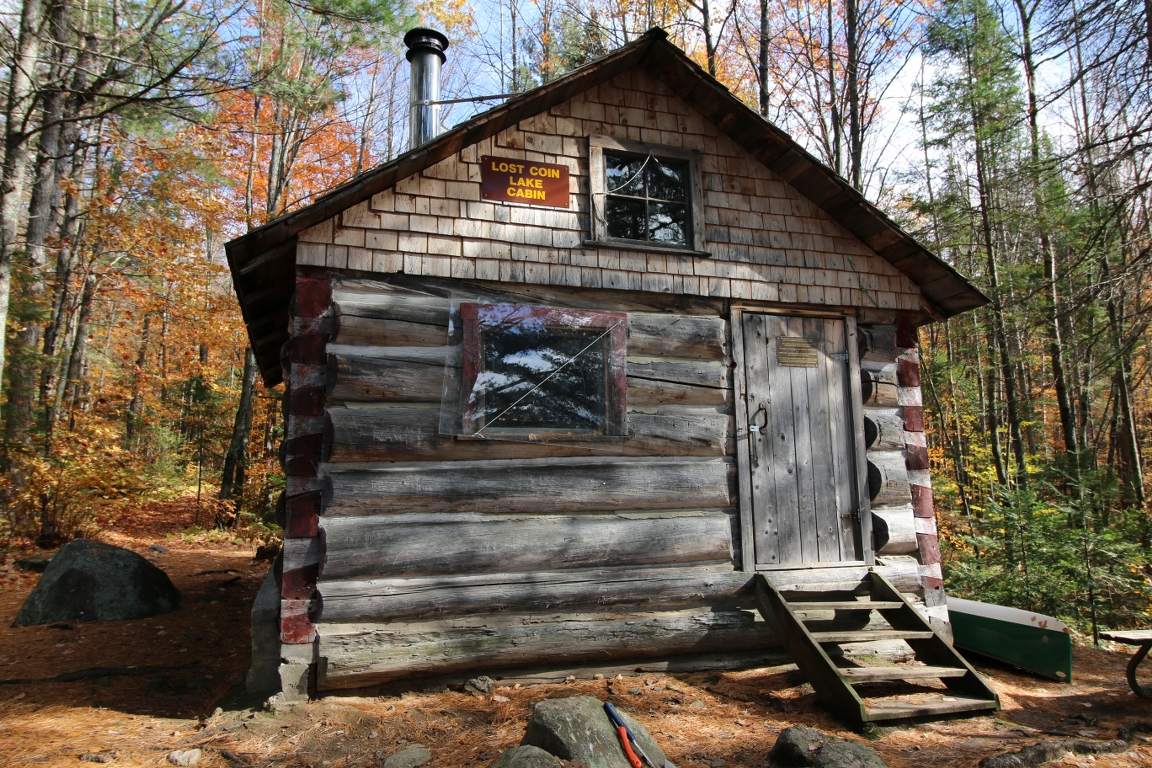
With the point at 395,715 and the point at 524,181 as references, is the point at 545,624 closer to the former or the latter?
the point at 395,715

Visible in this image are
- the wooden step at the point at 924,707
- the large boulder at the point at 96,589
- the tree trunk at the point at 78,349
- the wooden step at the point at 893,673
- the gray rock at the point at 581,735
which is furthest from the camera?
the tree trunk at the point at 78,349

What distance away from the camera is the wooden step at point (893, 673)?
496 centimetres

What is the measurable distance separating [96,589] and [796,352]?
8.15 m

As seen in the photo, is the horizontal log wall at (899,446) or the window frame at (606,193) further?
the horizontal log wall at (899,446)

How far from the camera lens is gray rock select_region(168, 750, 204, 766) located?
156 inches

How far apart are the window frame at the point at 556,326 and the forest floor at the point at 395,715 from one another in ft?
6.91

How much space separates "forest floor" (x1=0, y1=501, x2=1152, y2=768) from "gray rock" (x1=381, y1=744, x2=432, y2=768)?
8 centimetres

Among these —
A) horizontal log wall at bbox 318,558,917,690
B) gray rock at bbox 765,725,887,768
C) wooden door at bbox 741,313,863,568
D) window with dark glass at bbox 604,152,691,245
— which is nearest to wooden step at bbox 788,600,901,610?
horizontal log wall at bbox 318,558,917,690

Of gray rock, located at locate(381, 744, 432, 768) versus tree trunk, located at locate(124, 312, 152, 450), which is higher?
tree trunk, located at locate(124, 312, 152, 450)

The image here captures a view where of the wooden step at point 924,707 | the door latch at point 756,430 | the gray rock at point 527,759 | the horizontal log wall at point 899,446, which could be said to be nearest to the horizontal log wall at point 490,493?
the door latch at point 756,430

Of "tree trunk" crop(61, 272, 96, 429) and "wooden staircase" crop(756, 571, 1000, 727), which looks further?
"tree trunk" crop(61, 272, 96, 429)

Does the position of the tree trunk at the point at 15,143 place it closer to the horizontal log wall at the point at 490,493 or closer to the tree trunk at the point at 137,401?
the horizontal log wall at the point at 490,493

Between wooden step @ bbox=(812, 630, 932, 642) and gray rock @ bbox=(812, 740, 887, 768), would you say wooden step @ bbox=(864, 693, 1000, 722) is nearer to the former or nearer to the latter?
wooden step @ bbox=(812, 630, 932, 642)

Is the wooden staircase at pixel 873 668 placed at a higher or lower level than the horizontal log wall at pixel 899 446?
lower
